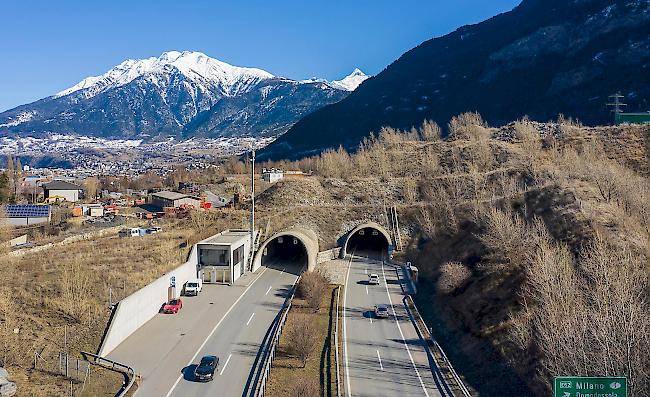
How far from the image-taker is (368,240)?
58.5m

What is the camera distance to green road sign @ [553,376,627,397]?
37.1ft

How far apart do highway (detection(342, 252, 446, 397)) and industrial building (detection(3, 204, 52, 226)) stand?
3567cm

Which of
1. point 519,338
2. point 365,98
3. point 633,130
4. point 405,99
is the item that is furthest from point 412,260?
point 365,98

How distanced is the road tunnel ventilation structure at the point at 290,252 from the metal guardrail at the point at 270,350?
8.36 meters

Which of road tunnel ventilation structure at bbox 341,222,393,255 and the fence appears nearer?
the fence

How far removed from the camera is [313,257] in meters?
44.2

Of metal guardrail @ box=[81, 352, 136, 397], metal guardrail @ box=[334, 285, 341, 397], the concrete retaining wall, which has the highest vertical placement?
the concrete retaining wall

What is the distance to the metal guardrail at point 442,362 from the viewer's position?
21.8 meters

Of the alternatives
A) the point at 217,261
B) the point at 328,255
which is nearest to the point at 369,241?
the point at 328,255

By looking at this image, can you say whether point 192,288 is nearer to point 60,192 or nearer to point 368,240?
point 368,240

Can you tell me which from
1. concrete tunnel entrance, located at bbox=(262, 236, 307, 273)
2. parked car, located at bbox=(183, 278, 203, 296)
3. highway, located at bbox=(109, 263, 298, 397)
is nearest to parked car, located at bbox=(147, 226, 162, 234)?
highway, located at bbox=(109, 263, 298, 397)

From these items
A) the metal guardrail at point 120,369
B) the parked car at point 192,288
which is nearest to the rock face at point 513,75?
the parked car at point 192,288

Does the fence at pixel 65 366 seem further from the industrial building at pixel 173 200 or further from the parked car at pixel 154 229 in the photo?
the industrial building at pixel 173 200

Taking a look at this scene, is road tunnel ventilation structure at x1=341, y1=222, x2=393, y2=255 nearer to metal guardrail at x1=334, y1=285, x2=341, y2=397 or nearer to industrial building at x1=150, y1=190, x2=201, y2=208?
metal guardrail at x1=334, y1=285, x2=341, y2=397
